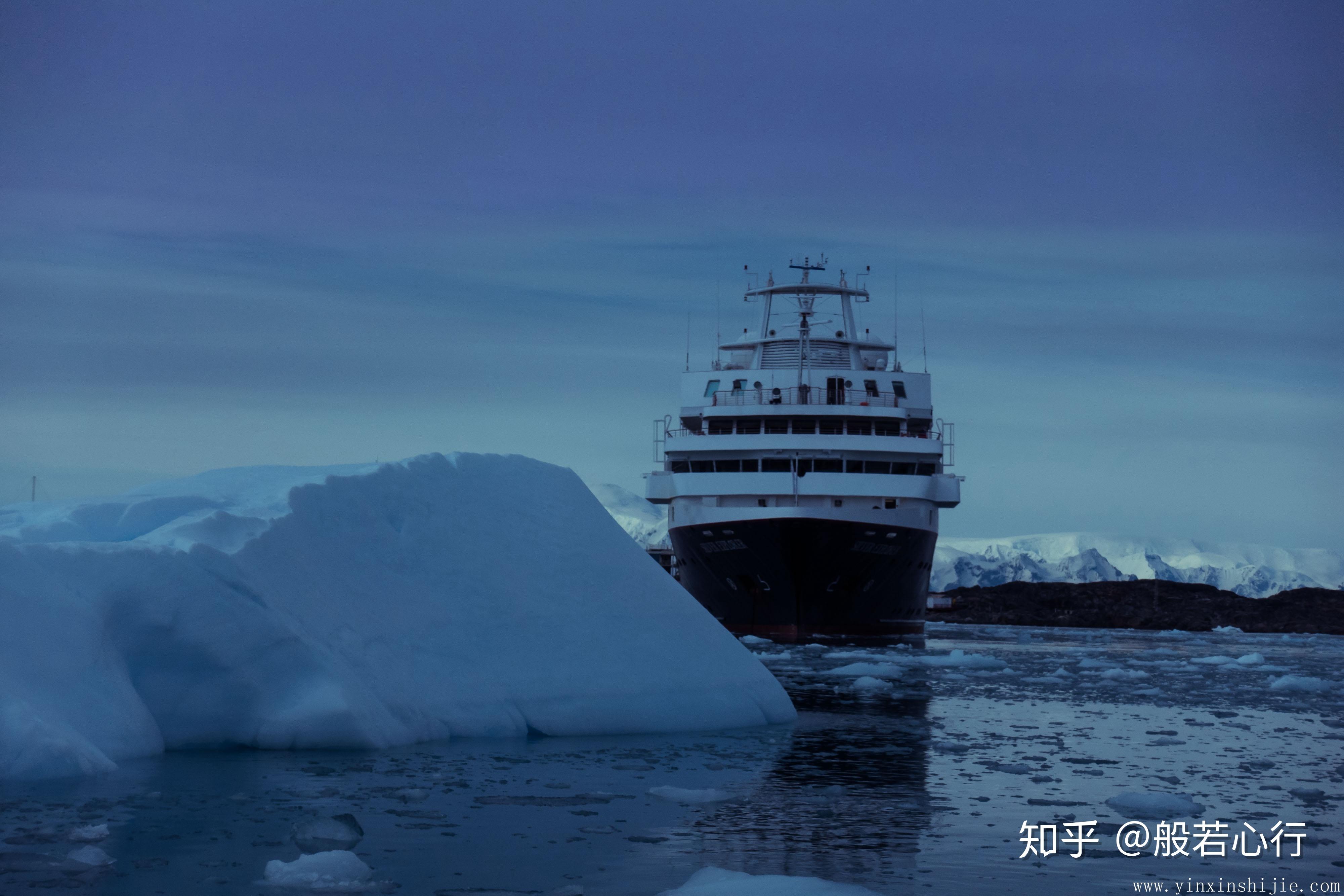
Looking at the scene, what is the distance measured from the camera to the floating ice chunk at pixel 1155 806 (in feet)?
27.4

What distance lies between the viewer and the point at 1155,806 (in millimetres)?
8445

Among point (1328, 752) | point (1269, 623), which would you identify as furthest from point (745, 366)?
point (1269, 623)

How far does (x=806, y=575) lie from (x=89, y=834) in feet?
97.8

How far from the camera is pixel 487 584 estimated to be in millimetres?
11812

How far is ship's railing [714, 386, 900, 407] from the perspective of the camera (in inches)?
1617

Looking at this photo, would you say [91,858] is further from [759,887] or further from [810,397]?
[810,397]

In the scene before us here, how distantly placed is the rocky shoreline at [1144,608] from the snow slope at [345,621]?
64755 millimetres

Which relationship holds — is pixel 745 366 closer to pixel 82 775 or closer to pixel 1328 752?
pixel 1328 752

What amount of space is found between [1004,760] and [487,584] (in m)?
4.90

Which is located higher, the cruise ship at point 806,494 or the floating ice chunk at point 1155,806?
the cruise ship at point 806,494

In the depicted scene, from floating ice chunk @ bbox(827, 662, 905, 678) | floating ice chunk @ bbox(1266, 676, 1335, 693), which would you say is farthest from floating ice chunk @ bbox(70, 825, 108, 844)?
floating ice chunk @ bbox(1266, 676, 1335, 693)

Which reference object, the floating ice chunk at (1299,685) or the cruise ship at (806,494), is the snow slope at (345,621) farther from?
the cruise ship at (806,494)

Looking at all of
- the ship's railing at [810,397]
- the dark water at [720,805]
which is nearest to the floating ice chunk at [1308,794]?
the dark water at [720,805]

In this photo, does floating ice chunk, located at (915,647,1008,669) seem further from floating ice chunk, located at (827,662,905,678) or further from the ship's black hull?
the ship's black hull
